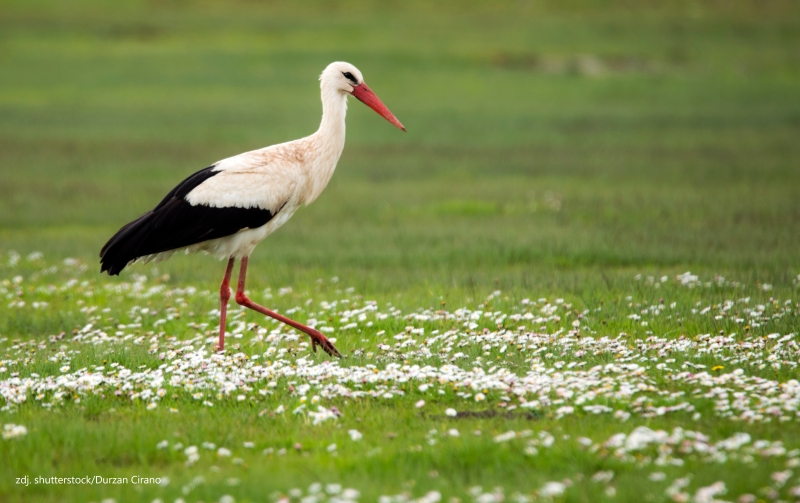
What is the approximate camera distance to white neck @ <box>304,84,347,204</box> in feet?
31.6

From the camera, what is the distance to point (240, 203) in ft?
30.1

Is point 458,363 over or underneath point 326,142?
underneath

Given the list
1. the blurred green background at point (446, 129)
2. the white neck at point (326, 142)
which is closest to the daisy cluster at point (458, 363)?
the white neck at point (326, 142)

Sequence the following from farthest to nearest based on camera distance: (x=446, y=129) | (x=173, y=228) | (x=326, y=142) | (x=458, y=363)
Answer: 1. (x=446, y=129)
2. (x=326, y=142)
3. (x=173, y=228)
4. (x=458, y=363)

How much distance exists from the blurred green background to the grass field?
0.13 metres

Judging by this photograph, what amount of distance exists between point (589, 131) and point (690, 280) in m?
18.9

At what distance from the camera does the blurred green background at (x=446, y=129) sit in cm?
1414

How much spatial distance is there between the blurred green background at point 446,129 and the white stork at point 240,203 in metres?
2.62

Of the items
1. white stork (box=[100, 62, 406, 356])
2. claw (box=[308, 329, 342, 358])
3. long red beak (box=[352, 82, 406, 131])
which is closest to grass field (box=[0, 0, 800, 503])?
claw (box=[308, 329, 342, 358])

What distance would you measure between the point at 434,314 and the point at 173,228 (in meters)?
2.81

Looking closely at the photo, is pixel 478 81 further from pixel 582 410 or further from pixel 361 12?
pixel 582 410

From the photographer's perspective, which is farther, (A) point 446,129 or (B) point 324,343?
(A) point 446,129

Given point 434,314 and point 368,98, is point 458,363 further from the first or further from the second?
point 368,98

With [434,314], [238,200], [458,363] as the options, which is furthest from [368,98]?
[458,363]
